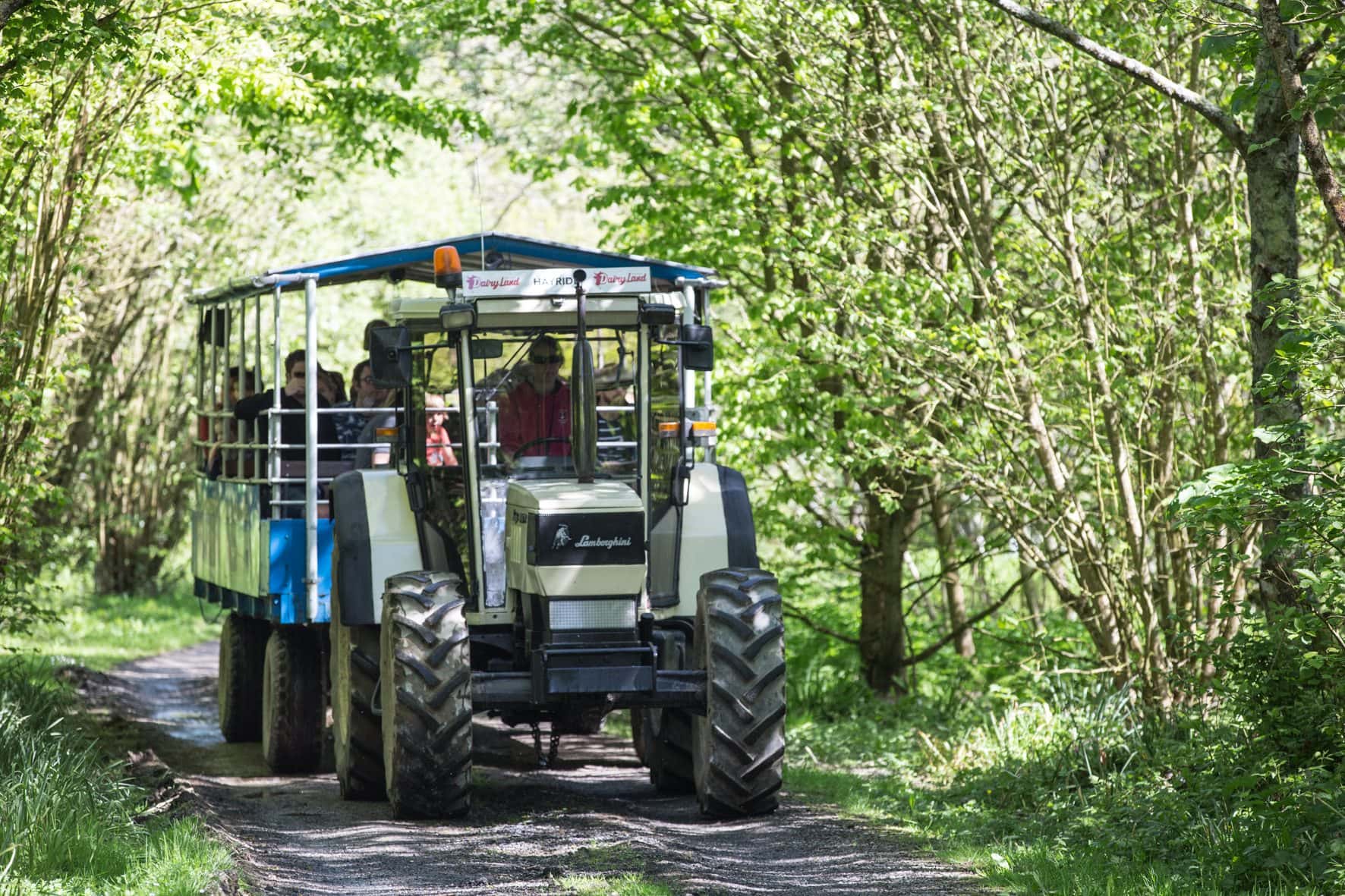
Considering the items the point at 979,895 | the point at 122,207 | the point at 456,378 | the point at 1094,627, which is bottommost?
the point at 979,895

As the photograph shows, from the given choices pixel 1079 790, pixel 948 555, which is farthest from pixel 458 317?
pixel 948 555

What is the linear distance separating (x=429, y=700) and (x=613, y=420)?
2.13 meters

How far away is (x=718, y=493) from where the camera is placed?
9.86 meters

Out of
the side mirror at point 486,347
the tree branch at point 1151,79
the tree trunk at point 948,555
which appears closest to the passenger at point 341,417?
the side mirror at point 486,347

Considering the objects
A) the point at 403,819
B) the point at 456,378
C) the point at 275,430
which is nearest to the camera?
the point at 403,819

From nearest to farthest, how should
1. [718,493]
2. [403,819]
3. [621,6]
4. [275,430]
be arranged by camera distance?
1. [403,819]
2. [718,493]
3. [275,430]
4. [621,6]

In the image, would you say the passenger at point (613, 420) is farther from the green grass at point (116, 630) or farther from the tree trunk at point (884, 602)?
the green grass at point (116, 630)

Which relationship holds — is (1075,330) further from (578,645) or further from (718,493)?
(578,645)

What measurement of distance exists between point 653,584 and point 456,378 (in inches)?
62.5

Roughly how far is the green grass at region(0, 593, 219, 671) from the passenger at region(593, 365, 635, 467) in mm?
8341

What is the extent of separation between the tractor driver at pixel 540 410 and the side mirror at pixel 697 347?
689 millimetres

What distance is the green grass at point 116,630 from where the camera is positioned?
17.2 metres

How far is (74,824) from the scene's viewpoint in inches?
273

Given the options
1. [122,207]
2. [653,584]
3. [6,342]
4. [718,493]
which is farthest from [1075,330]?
[122,207]
